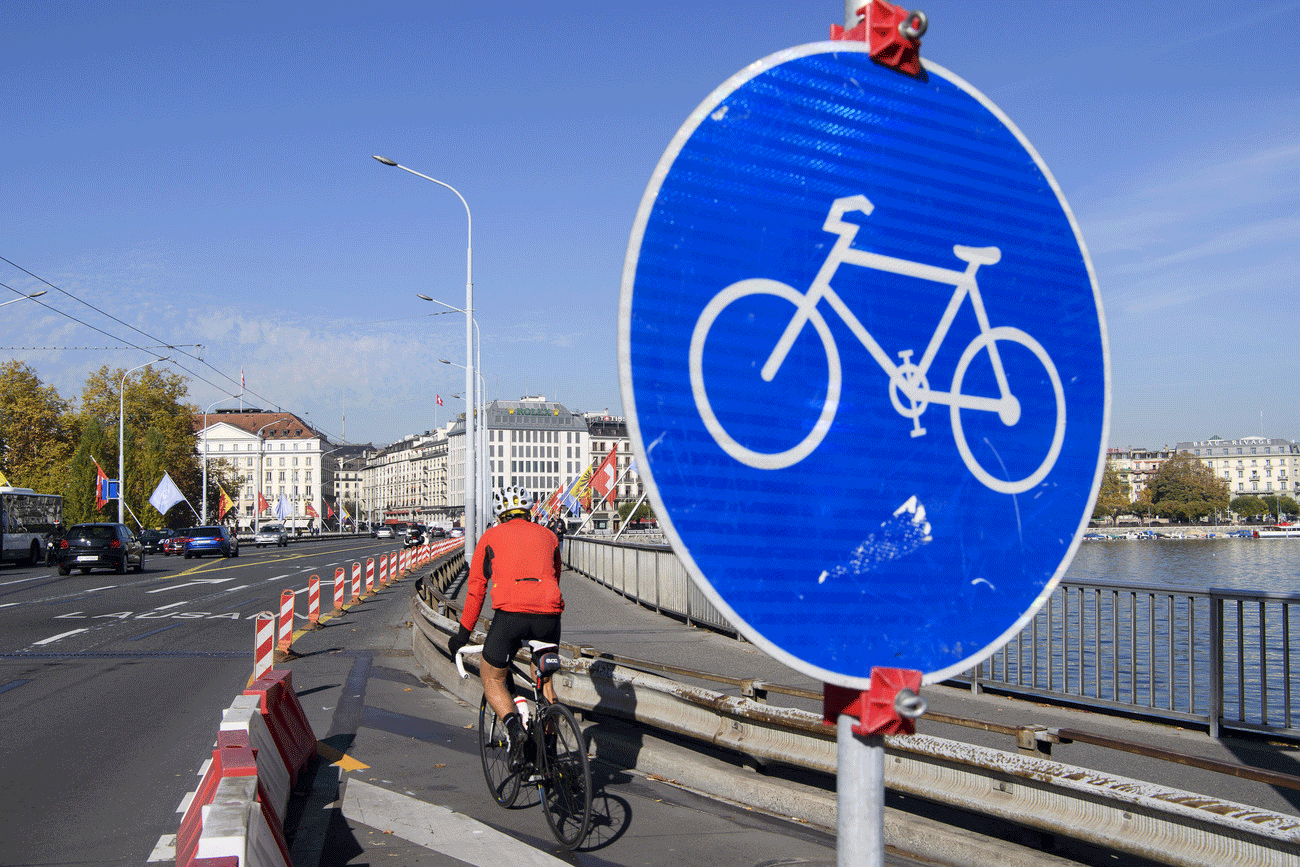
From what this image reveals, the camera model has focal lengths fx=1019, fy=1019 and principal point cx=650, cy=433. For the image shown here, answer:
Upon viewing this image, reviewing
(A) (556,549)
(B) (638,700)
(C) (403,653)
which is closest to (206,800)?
(A) (556,549)

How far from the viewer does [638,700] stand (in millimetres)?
7840

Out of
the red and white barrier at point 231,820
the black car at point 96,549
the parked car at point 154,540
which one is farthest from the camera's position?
the parked car at point 154,540

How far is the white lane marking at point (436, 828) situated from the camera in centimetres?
568

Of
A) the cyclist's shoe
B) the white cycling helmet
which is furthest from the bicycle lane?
the white cycling helmet

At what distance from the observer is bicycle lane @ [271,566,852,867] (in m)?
5.71

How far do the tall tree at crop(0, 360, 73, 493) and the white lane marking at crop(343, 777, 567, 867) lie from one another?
82.2 m

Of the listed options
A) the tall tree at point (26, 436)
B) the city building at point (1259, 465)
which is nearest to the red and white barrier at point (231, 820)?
the tall tree at point (26, 436)

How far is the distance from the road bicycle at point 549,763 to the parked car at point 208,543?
1969 inches

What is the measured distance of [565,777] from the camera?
5.94 meters

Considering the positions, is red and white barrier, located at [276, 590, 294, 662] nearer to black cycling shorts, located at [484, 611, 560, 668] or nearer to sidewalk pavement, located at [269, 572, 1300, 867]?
sidewalk pavement, located at [269, 572, 1300, 867]

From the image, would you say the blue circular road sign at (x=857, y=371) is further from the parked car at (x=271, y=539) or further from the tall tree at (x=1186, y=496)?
the parked car at (x=271, y=539)

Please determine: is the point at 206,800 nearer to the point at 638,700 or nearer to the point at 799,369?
the point at 638,700

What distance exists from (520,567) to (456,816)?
1.63 m

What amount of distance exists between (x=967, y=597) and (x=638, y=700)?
6670 millimetres
